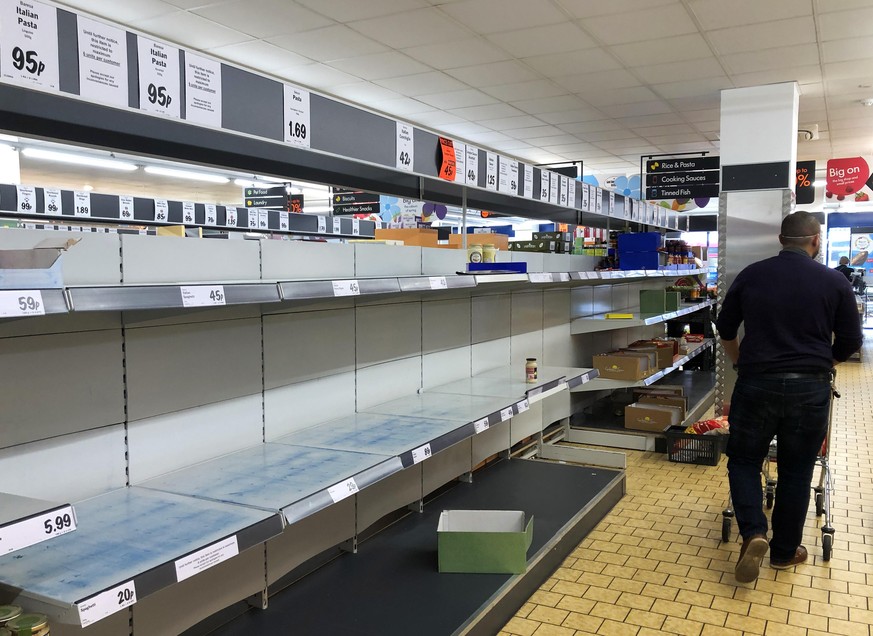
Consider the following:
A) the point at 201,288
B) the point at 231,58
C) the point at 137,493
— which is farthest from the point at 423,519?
the point at 231,58

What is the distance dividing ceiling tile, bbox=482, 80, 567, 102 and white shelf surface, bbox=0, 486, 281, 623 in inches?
222

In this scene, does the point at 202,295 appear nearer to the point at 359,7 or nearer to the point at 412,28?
the point at 359,7

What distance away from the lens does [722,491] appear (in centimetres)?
491

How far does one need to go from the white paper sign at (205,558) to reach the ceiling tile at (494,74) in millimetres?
5215

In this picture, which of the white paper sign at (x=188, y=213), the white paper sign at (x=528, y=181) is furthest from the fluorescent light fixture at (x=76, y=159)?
the white paper sign at (x=528, y=181)

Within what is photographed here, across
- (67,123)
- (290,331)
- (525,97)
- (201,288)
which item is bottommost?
(290,331)

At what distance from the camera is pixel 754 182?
6543 mm

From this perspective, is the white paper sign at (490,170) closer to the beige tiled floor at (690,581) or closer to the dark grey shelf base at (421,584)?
the dark grey shelf base at (421,584)

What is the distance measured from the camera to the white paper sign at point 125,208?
6801mm

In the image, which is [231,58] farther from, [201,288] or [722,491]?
[722,491]

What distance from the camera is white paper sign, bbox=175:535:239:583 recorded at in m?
1.75

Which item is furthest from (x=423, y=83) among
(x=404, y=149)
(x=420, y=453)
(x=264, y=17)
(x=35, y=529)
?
(x=35, y=529)

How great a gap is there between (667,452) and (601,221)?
3.33 m

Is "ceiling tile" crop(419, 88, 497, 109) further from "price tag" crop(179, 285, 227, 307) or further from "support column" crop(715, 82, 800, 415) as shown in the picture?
"price tag" crop(179, 285, 227, 307)
